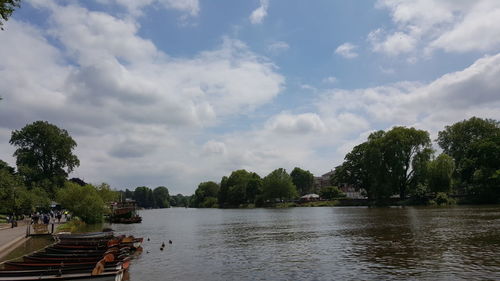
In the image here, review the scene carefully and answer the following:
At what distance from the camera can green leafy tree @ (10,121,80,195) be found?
9262cm

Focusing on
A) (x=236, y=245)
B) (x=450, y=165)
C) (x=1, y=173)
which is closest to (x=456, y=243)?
(x=236, y=245)

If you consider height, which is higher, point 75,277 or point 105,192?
point 105,192

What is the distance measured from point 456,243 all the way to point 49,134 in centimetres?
8969

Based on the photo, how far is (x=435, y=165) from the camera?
95.4m

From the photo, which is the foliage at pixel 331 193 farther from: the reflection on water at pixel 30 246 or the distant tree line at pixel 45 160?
the reflection on water at pixel 30 246

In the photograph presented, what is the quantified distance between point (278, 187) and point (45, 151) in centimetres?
9071

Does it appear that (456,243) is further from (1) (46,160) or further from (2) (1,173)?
(1) (46,160)

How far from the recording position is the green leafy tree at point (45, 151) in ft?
304

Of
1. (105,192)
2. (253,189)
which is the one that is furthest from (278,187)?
(105,192)

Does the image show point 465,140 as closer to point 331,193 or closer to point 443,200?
point 443,200

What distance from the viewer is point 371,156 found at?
105m

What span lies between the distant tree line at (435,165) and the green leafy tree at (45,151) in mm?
75489

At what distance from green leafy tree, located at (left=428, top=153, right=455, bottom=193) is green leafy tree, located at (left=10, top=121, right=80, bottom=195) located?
84744 millimetres

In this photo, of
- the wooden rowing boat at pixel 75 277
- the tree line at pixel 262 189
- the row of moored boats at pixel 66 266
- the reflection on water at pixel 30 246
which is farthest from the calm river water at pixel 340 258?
the tree line at pixel 262 189
